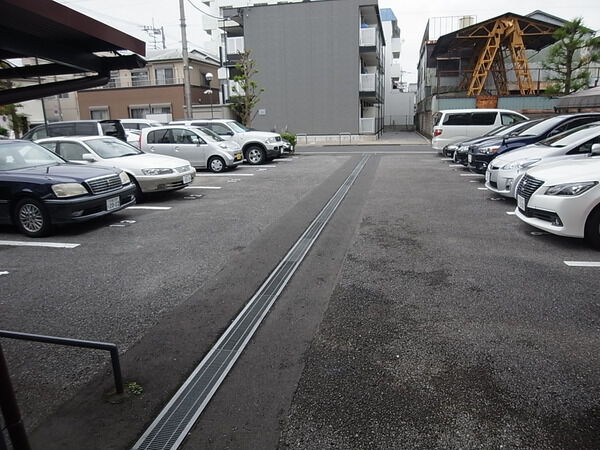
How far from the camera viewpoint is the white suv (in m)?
16.3

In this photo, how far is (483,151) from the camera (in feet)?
37.6

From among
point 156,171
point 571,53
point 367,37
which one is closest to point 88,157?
point 156,171

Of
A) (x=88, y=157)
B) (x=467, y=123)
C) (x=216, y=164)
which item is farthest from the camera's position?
(x=467, y=123)

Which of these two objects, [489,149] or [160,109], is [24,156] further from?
[160,109]

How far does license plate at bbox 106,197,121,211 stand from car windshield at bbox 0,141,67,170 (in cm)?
136

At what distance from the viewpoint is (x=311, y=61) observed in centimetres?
2903

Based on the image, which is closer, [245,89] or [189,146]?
[189,146]

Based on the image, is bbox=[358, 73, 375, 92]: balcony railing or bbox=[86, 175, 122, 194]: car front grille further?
bbox=[358, 73, 375, 92]: balcony railing

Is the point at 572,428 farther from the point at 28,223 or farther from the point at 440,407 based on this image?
the point at 28,223

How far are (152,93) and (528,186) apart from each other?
33.3 m

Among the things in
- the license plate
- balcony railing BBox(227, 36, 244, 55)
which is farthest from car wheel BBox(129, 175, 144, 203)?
balcony railing BBox(227, 36, 244, 55)

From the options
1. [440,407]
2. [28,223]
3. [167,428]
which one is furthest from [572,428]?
[28,223]

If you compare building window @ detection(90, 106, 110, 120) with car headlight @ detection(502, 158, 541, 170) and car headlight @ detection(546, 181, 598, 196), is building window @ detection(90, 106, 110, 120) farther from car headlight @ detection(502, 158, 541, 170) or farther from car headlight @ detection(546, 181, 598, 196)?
car headlight @ detection(546, 181, 598, 196)

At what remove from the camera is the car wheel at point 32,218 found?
682cm
